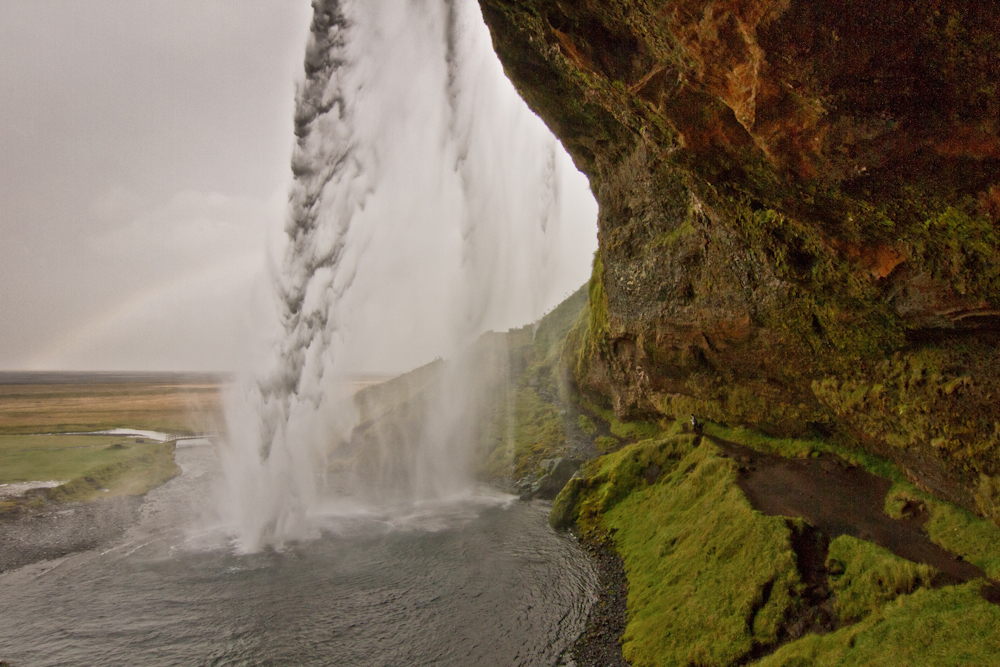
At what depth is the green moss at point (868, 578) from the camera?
992 centimetres

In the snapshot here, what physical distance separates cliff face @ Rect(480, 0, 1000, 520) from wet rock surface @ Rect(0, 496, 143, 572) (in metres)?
28.2

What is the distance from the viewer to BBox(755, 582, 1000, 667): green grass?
7933 mm

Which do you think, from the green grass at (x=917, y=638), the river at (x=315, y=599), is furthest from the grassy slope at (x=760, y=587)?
the river at (x=315, y=599)

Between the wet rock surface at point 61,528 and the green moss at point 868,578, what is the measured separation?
27.9m

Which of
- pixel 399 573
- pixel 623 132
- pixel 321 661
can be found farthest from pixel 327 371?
pixel 623 132

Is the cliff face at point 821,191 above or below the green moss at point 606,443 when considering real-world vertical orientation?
above

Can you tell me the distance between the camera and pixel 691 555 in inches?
572

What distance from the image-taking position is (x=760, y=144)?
31.3 ft

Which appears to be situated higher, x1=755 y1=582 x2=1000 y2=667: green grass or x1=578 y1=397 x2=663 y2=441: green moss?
x1=578 y1=397 x2=663 y2=441: green moss

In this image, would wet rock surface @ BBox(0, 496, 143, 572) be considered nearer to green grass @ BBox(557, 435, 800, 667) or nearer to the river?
the river

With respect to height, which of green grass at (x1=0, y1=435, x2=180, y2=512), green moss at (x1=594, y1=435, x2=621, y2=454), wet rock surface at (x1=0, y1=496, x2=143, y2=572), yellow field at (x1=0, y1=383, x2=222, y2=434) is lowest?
green moss at (x1=594, y1=435, x2=621, y2=454)

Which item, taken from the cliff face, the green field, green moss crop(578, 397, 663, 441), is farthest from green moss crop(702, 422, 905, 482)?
the green field

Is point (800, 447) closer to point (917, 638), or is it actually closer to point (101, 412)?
point (917, 638)

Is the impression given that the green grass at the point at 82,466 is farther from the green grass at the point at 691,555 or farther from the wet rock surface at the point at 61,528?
the green grass at the point at 691,555
